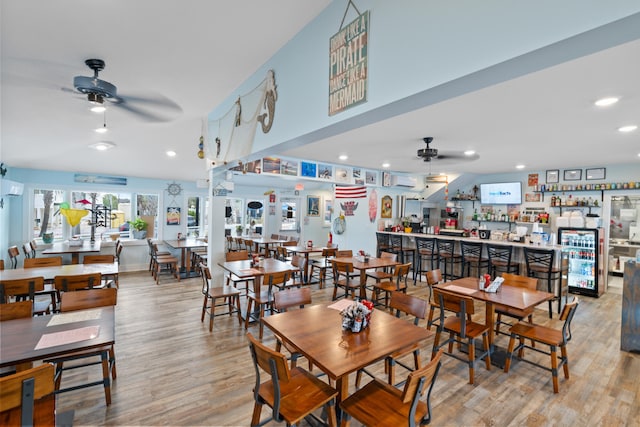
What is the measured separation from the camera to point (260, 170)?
224 inches

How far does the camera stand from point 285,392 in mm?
1915

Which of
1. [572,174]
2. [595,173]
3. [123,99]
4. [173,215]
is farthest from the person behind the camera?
[173,215]

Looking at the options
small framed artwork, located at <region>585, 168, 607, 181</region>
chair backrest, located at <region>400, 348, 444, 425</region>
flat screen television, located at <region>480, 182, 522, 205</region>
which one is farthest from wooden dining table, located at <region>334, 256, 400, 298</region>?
small framed artwork, located at <region>585, 168, 607, 181</region>

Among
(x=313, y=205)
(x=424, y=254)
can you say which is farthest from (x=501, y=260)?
(x=313, y=205)

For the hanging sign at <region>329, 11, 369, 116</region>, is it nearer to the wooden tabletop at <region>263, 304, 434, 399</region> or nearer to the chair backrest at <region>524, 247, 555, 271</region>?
the wooden tabletop at <region>263, 304, 434, 399</region>

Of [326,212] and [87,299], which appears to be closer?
[87,299]

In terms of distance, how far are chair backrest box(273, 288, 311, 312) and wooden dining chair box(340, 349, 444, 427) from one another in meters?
1.16

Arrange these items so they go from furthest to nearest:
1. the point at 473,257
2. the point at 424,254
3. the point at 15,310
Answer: the point at 424,254, the point at 473,257, the point at 15,310

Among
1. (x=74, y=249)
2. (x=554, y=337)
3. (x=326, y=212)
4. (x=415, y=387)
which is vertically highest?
(x=326, y=212)

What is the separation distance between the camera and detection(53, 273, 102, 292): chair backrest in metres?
3.38

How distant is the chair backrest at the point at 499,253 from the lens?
5.48m

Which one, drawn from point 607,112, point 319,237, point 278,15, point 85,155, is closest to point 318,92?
point 278,15

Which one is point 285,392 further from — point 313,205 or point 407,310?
point 313,205

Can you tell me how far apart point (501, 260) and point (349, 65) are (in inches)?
212
